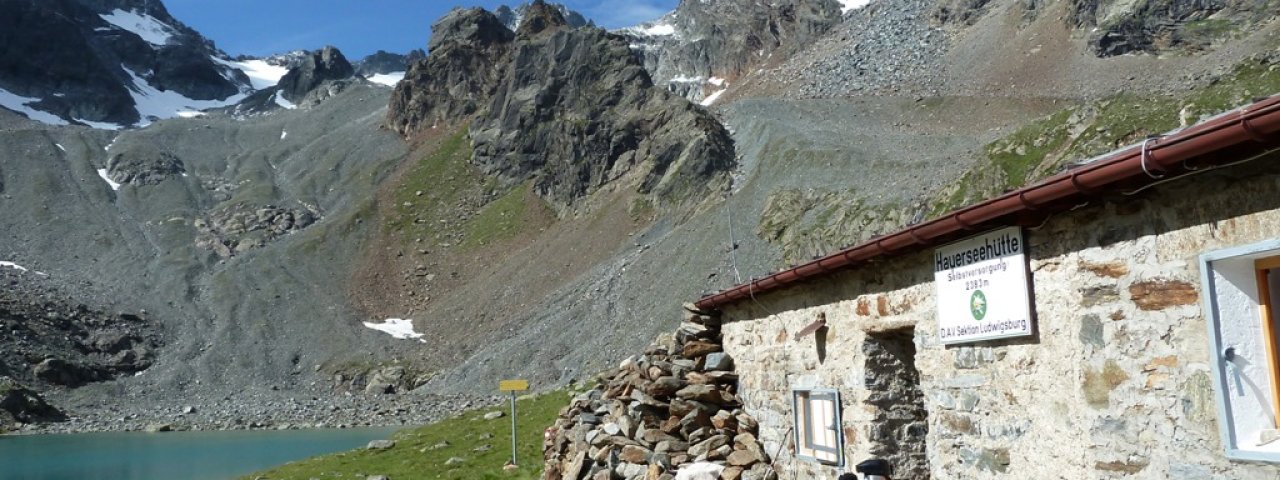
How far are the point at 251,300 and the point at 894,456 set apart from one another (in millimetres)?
80051

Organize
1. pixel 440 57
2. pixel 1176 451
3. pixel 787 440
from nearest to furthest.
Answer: pixel 1176 451, pixel 787 440, pixel 440 57

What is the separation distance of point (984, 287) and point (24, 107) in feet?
626

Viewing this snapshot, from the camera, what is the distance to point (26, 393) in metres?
60.5

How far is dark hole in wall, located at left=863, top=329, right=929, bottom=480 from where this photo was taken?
34.5 feet

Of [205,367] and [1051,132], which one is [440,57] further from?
[1051,132]

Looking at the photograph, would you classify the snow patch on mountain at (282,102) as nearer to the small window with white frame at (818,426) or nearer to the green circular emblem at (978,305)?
the small window with white frame at (818,426)

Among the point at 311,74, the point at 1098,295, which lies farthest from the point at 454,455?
the point at 311,74

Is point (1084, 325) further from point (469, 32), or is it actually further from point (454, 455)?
point (469, 32)

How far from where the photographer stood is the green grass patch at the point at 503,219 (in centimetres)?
9056

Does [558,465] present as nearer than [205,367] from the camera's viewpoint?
Yes

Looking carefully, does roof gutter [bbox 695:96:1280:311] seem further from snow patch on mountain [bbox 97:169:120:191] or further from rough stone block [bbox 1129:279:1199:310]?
snow patch on mountain [bbox 97:169:120:191]

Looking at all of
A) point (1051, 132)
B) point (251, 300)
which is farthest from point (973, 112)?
point (251, 300)

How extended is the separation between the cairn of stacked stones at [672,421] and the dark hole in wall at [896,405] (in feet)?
8.57

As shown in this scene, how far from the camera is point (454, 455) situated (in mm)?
25500
